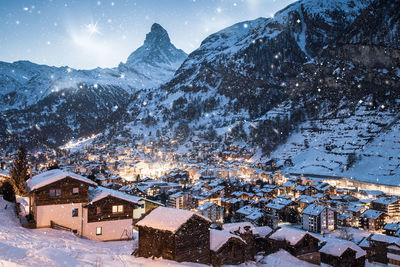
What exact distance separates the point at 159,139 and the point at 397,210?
120710mm

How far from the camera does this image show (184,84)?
636 feet

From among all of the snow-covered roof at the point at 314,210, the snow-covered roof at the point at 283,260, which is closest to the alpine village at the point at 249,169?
the snow-covered roof at the point at 283,260

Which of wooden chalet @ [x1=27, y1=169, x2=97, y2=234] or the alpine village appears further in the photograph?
wooden chalet @ [x1=27, y1=169, x2=97, y2=234]

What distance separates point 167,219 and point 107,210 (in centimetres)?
739

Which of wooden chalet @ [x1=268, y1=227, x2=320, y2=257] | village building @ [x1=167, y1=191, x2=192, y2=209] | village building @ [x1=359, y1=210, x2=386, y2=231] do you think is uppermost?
wooden chalet @ [x1=268, y1=227, x2=320, y2=257]

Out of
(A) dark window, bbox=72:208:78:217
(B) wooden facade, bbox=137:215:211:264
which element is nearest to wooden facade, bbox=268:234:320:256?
(B) wooden facade, bbox=137:215:211:264

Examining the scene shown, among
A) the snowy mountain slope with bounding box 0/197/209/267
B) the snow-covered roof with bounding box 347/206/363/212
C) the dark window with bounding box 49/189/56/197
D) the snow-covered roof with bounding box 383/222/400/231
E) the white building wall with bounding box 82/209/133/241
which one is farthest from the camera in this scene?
the snow-covered roof with bounding box 347/206/363/212

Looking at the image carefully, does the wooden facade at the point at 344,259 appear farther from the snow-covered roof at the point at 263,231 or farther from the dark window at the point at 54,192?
the dark window at the point at 54,192

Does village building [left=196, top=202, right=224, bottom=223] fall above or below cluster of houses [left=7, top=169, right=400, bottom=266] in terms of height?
below

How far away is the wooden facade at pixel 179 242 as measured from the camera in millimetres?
16719

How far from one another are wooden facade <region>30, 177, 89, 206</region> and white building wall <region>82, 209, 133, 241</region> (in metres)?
1.32

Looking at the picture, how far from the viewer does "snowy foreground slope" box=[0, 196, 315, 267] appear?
36.6ft

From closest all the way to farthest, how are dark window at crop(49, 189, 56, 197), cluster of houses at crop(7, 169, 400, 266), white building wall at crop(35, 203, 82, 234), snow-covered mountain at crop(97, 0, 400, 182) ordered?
1. cluster of houses at crop(7, 169, 400, 266)
2. white building wall at crop(35, 203, 82, 234)
3. dark window at crop(49, 189, 56, 197)
4. snow-covered mountain at crop(97, 0, 400, 182)

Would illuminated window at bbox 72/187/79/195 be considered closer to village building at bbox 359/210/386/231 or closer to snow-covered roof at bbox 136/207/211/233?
snow-covered roof at bbox 136/207/211/233
